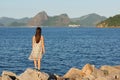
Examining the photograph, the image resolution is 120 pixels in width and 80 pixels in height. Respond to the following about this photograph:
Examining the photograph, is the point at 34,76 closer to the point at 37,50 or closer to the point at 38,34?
the point at 37,50

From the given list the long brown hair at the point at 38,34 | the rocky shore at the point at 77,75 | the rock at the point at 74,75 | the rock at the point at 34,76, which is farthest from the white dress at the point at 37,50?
the rock at the point at 74,75

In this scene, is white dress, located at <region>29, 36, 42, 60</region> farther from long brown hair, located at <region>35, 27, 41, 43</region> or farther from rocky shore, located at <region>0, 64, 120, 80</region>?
rocky shore, located at <region>0, 64, 120, 80</region>

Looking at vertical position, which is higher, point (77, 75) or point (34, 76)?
point (34, 76)

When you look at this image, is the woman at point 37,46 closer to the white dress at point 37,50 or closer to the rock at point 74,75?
the white dress at point 37,50

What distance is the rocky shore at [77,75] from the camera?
1923 cm

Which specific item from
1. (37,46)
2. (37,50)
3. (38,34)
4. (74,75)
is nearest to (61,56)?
(74,75)

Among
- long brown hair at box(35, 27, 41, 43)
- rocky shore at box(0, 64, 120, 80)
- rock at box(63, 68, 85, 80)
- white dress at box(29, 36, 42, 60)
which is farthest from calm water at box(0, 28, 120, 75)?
long brown hair at box(35, 27, 41, 43)

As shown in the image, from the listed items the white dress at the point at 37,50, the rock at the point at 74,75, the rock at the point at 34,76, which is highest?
the white dress at the point at 37,50

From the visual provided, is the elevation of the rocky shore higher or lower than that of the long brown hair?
lower

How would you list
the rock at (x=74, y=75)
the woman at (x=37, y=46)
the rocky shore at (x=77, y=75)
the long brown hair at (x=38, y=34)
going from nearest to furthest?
the rocky shore at (x=77, y=75), the long brown hair at (x=38, y=34), the woman at (x=37, y=46), the rock at (x=74, y=75)

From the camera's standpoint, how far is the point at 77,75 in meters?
24.1

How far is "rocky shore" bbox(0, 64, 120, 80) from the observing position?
19.2m

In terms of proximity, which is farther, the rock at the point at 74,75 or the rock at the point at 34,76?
the rock at the point at 74,75

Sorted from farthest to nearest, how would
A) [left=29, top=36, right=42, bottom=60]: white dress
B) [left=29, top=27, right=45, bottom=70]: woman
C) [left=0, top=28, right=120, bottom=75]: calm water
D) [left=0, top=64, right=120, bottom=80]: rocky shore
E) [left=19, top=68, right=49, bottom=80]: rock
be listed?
[left=0, top=28, right=120, bottom=75]: calm water → [left=29, top=36, right=42, bottom=60]: white dress → [left=29, top=27, right=45, bottom=70]: woman → [left=0, top=64, right=120, bottom=80]: rocky shore → [left=19, top=68, right=49, bottom=80]: rock
